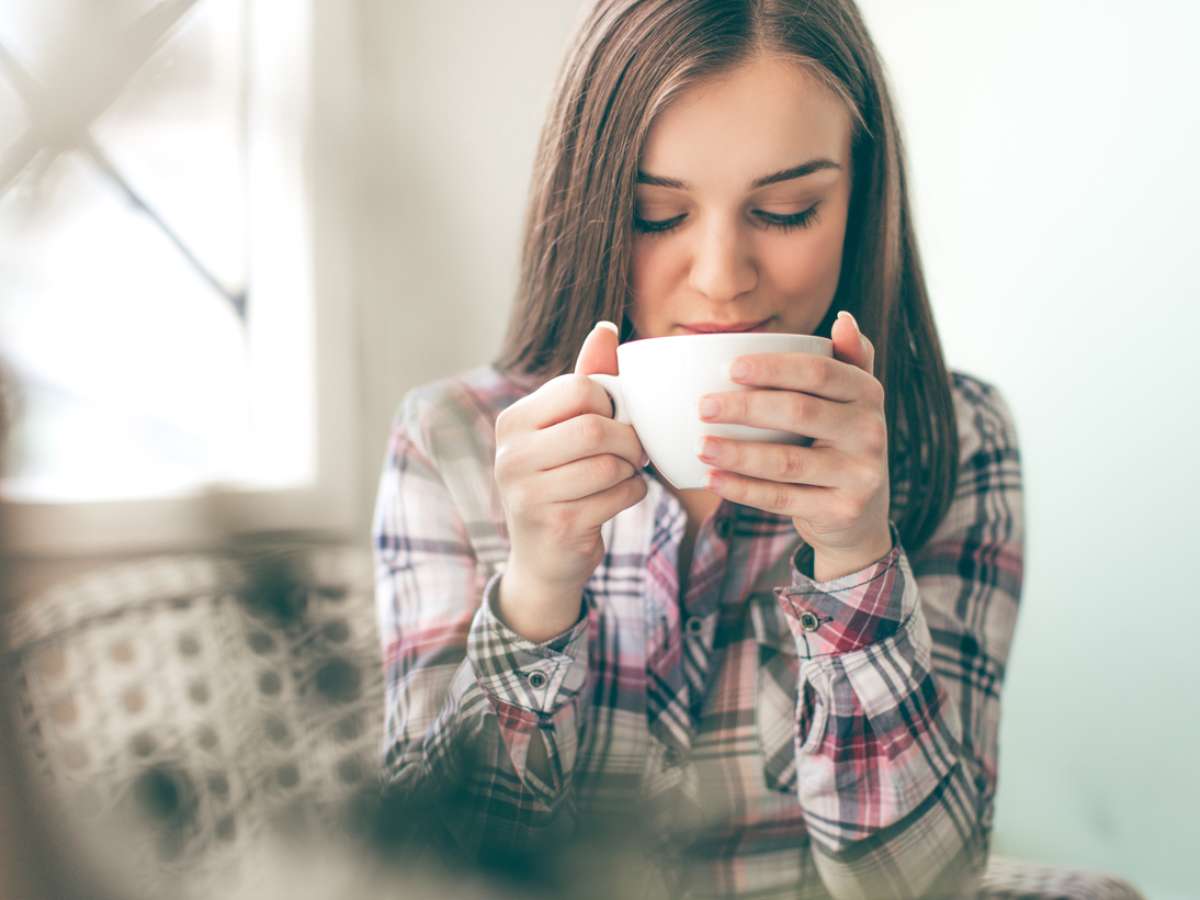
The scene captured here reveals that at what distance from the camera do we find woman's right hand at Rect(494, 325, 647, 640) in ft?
0.86

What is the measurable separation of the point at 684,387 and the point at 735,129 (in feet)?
0.28

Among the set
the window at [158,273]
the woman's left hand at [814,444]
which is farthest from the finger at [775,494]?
the window at [158,273]

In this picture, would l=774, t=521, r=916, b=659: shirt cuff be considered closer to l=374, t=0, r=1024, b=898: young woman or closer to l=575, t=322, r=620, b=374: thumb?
l=374, t=0, r=1024, b=898: young woman

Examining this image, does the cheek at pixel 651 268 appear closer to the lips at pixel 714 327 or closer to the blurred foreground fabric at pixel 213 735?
the lips at pixel 714 327

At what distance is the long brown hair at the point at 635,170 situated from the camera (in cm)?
27

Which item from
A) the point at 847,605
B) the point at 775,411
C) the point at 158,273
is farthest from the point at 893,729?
the point at 158,273

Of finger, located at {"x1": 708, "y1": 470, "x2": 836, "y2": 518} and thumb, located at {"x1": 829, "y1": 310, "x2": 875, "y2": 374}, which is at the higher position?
Answer: thumb, located at {"x1": 829, "y1": 310, "x2": 875, "y2": 374}

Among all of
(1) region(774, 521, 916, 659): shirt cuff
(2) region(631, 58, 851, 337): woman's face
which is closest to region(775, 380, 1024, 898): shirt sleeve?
(1) region(774, 521, 916, 659): shirt cuff

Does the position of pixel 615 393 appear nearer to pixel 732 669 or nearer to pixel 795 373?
pixel 795 373

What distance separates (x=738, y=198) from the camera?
26cm

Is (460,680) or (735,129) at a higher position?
(735,129)

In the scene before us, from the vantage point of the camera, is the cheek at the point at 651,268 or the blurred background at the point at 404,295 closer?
the blurred background at the point at 404,295

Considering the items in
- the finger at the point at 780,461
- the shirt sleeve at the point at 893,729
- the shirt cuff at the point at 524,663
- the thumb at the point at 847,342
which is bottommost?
the shirt sleeve at the point at 893,729

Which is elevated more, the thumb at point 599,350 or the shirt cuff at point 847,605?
the thumb at point 599,350
